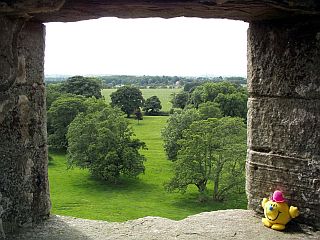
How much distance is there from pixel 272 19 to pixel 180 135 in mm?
22800

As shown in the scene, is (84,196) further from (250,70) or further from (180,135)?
(250,70)

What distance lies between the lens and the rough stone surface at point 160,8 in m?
2.67

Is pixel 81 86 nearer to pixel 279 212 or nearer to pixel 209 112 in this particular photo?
pixel 209 112

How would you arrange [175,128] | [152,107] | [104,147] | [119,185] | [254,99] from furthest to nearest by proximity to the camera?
1. [152,107]
2. [175,128]
3. [104,147]
4. [119,185]
5. [254,99]

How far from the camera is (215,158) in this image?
21.2 m

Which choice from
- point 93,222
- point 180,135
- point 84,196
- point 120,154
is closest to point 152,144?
point 180,135

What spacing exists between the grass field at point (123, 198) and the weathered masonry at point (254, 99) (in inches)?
559

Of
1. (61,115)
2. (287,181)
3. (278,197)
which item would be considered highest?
(287,181)

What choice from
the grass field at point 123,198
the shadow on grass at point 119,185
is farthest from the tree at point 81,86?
the shadow on grass at point 119,185

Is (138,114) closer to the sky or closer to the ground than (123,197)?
closer to the sky

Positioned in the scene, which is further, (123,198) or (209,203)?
(123,198)

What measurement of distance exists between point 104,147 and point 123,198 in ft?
13.5

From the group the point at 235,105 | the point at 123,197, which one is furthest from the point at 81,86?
the point at 123,197

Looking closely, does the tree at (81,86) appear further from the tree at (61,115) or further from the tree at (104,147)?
the tree at (104,147)
